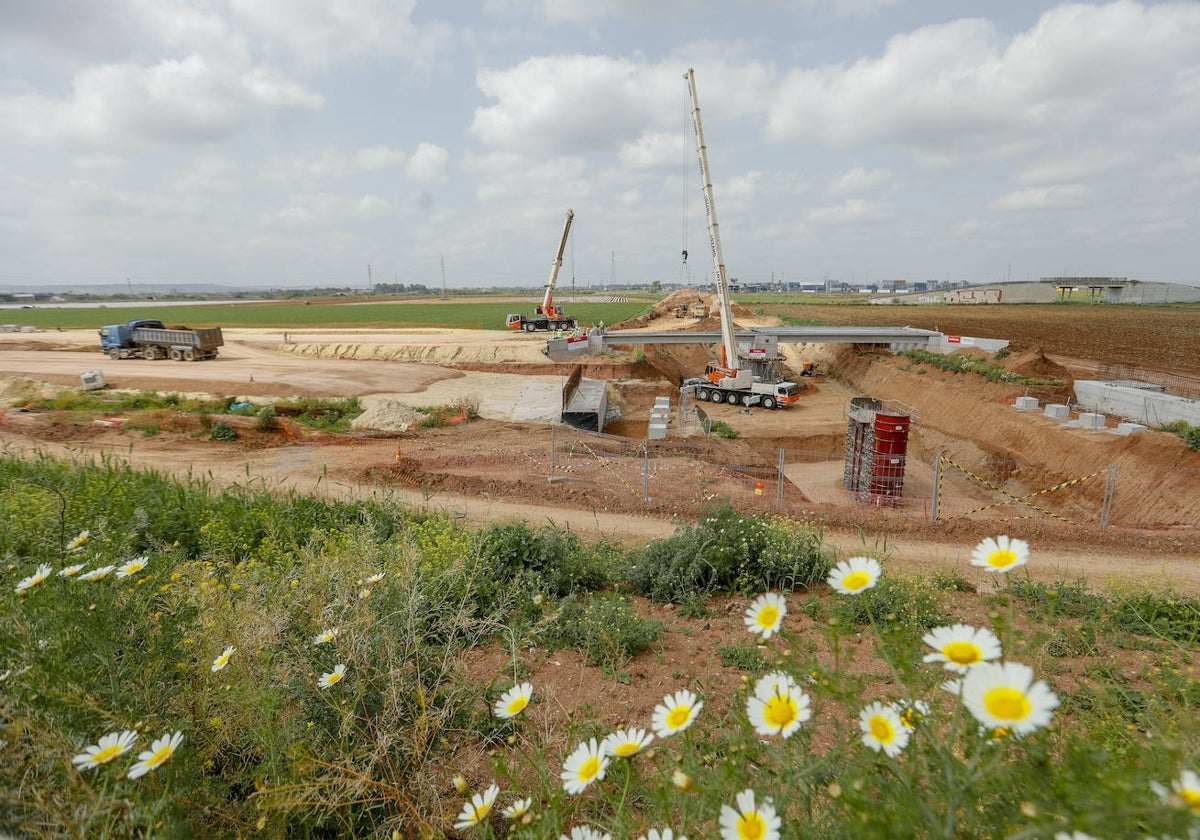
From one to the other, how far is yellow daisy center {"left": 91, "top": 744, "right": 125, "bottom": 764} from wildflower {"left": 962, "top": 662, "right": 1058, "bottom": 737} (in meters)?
2.88

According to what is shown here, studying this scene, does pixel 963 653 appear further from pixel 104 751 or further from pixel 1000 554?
pixel 104 751

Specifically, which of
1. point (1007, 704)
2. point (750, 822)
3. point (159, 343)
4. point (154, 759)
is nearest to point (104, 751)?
point (154, 759)

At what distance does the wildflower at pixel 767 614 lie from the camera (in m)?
2.21

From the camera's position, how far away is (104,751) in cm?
227

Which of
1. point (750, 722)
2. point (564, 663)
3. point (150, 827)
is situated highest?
point (750, 722)

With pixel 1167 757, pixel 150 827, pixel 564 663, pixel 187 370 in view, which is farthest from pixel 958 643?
pixel 187 370

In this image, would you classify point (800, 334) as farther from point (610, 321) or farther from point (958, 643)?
point (958, 643)

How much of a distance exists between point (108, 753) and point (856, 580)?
9.71 feet

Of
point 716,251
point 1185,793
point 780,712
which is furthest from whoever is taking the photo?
point 716,251

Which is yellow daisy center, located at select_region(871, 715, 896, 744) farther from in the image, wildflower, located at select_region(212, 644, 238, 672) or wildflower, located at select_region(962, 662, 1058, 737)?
wildflower, located at select_region(212, 644, 238, 672)

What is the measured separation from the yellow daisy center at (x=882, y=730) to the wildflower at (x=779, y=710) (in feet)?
0.63

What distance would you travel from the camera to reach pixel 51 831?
2076mm

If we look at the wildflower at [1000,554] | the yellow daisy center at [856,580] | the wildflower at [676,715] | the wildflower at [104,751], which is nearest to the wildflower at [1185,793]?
the wildflower at [1000,554]

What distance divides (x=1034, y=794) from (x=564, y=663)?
4376 mm
